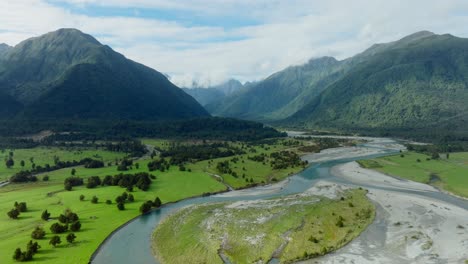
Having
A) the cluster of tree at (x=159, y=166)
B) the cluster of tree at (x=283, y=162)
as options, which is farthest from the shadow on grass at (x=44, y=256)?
the cluster of tree at (x=283, y=162)

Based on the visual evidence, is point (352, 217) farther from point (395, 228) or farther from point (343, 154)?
point (343, 154)

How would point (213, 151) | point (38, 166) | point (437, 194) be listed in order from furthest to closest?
point (213, 151) < point (38, 166) < point (437, 194)

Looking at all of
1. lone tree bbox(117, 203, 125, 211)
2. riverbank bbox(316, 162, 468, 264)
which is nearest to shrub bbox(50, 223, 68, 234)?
lone tree bbox(117, 203, 125, 211)

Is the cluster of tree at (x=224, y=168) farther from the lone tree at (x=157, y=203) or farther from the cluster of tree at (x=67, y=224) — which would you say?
the cluster of tree at (x=67, y=224)

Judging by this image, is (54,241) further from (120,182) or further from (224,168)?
(224,168)

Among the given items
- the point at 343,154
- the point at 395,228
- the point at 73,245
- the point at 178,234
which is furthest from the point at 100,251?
the point at 343,154

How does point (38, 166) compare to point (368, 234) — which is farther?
point (38, 166)

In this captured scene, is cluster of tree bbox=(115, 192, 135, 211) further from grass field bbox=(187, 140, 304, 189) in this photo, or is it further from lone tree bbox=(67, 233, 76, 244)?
grass field bbox=(187, 140, 304, 189)

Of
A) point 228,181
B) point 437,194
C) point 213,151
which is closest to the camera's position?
point 437,194
